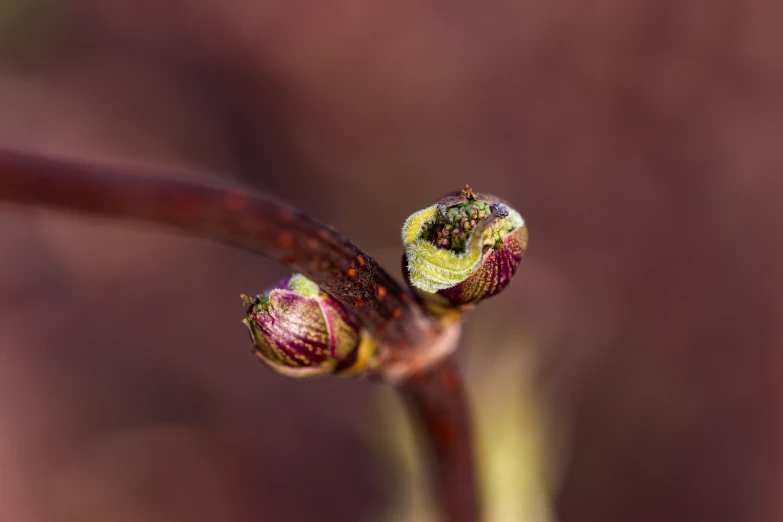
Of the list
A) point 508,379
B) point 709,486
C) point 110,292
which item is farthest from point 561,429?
point 110,292

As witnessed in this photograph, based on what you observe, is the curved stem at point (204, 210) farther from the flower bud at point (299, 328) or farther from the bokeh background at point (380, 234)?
the bokeh background at point (380, 234)

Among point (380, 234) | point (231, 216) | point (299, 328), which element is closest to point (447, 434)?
point (299, 328)

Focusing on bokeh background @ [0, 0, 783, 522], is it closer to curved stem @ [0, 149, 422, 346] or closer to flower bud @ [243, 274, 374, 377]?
flower bud @ [243, 274, 374, 377]

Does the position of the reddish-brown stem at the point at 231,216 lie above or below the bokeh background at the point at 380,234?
below

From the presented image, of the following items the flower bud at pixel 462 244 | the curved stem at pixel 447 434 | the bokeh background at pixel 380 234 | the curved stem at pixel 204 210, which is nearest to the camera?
the curved stem at pixel 204 210

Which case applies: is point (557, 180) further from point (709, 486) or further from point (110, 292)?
point (110, 292)

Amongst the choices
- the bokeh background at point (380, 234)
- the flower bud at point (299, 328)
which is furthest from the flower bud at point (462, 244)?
the bokeh background at point (380, 234)

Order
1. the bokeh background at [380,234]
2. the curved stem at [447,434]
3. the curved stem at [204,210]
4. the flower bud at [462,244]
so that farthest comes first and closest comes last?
the bokeh background at [380,234], the curved stem at [447,434], the flower bud at [462,244], the curved stem at [204,210]

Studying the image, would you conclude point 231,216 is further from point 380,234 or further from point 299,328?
point 380,234
